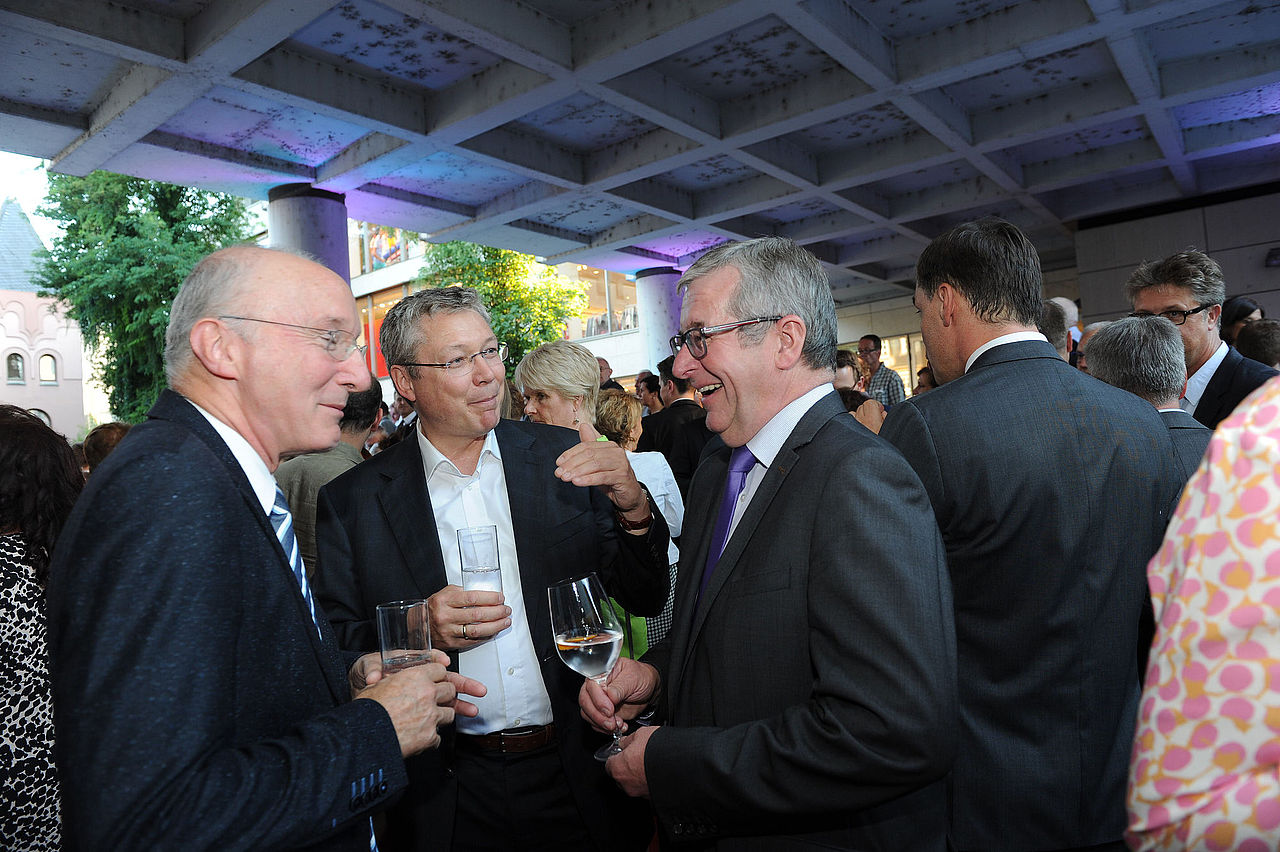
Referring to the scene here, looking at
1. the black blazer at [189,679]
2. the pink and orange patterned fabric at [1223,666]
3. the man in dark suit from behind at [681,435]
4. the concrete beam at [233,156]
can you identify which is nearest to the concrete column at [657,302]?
the concrete beam at [233,156]

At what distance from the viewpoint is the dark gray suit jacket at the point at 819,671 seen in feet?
4.53

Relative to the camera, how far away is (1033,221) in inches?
498

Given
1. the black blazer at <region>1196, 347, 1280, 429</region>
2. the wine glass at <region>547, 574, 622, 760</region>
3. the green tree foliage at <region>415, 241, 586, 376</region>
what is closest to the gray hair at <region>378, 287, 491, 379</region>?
the wine glass at <region>547, 574, 622, 760</region>

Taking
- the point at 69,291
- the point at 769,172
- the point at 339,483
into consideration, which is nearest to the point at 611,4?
the point at 769,172

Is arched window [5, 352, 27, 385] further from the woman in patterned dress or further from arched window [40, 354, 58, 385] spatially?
the woman in patterned dress

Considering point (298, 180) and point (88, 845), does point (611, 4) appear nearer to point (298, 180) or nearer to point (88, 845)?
point (298, 180)

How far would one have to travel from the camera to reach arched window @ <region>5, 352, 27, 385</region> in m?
44.1

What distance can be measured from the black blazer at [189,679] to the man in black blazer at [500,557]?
568mm

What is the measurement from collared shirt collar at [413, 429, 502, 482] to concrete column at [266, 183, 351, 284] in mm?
6633

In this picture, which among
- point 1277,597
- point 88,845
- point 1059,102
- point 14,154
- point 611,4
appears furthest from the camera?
point 1059,102

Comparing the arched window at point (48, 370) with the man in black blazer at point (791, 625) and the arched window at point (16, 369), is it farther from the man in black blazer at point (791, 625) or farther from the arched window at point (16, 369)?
the man in black blazer at point (791, 625)

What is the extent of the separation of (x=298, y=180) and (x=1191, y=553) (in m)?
9.08

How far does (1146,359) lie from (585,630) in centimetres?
224

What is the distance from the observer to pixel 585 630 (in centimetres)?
179
